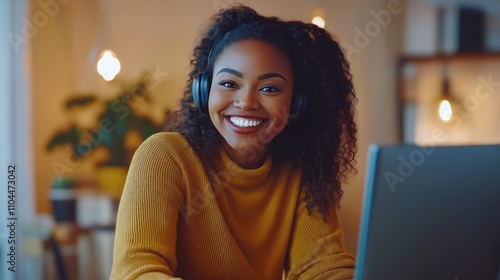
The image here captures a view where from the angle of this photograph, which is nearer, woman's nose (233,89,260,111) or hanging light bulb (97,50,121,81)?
woman's nose (233,89,260,111)

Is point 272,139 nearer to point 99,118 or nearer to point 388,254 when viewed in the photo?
point 388,254

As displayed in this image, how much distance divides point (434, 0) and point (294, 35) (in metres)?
2.54

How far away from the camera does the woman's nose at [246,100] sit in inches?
46.1

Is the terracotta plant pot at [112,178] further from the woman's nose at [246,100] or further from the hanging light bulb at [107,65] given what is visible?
→ the woman's nose at [246,100]

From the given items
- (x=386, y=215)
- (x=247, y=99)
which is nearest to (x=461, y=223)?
(x=386, y=215)

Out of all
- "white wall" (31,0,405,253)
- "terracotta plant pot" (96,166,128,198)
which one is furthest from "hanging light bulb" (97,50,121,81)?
"terracotta plant pot" (96,166,128,198)

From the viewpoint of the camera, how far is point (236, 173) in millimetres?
1227

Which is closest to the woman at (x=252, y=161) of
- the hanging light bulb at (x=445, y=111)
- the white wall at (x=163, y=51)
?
the white wall at (x=163, y=51)

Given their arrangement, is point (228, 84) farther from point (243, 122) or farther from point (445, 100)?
point (445, 100)

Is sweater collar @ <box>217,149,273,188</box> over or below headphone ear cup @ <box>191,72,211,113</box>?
below

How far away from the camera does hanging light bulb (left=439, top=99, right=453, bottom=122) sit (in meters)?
3.50

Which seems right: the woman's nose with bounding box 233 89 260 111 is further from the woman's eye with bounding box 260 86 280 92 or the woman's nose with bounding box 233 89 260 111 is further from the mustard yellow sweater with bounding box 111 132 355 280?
the mustard yellow sweater with bounding box 111 132 355 280

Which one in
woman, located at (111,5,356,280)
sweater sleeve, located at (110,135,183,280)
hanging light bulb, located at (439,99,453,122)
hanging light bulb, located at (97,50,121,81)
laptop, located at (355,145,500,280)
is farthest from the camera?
hanging light bulb, located at (439,99,453,122)

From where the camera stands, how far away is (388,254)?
76 cm
